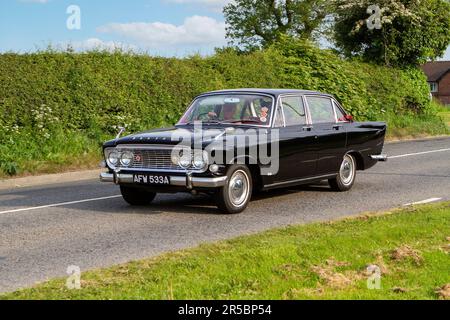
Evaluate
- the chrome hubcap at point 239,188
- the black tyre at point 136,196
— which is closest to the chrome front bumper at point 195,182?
the chrome hubcap at point 239,188

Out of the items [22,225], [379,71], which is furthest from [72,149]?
[379,71]

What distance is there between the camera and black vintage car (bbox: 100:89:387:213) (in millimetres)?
9773

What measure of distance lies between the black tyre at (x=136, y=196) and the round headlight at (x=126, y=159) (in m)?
0.69

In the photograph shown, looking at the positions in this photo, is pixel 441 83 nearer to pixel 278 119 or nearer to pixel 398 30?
pixel 398 30

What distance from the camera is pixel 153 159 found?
33.0 feet

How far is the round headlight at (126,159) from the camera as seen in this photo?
10287 mm

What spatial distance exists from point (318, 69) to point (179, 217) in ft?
54.8

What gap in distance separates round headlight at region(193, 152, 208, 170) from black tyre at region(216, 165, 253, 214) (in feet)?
1.25

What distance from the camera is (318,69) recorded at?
25766mm

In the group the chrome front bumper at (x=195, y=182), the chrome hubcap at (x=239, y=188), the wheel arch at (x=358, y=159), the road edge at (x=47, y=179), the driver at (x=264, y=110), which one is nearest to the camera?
the chrome front bumper at (x=195, y=182)

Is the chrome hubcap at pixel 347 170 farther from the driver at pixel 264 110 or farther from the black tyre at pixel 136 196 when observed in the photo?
the black tyre at pixel 136 196

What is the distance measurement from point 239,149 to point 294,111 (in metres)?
1.81

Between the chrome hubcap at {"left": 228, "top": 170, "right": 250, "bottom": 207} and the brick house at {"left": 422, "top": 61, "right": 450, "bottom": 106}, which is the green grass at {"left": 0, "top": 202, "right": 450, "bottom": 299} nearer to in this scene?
the chrome hubcap at {"left": 228, "top": 170, "right": 250, "bottom": 207}

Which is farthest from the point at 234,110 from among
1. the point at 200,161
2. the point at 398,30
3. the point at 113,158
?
the point at 398,30
